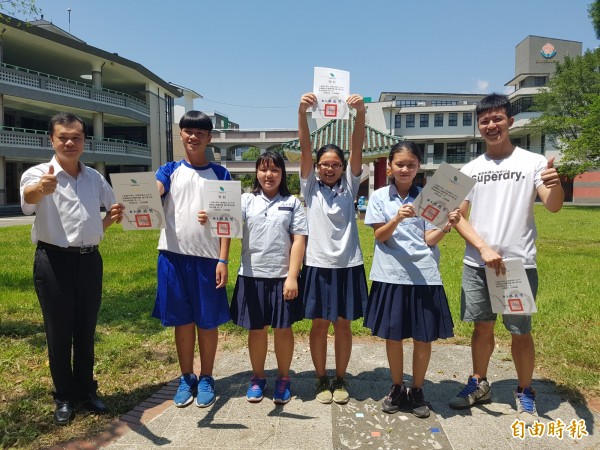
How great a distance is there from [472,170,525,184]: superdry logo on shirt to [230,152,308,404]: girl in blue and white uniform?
132 centimetres

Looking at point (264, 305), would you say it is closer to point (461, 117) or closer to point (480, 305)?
point (480, 305)

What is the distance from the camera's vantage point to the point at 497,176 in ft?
10.2

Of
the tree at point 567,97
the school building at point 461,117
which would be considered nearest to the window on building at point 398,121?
the school building at point 461,117

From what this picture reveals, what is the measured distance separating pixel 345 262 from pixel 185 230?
1219mm

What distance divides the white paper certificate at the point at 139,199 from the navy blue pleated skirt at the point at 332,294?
1.21m

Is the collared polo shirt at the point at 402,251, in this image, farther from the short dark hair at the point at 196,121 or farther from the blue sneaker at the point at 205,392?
the blue sneaker at the point at 205,392

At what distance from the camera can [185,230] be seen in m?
3.28

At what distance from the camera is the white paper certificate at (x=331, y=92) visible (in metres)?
3.35

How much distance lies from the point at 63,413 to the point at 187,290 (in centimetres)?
119

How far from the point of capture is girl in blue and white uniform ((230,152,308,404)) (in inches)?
129

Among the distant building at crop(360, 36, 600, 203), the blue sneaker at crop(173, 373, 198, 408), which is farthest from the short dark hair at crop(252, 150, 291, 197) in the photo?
the distant building at crop(360, 36, 600, 203)

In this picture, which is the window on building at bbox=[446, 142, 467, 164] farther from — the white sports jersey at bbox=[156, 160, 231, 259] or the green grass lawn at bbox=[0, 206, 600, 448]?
the white sports jersey at bbox=[156, 160, 231, 259]

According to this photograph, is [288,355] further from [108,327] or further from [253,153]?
[253,153]

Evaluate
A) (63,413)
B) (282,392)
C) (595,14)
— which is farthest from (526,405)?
A: (595,14)
